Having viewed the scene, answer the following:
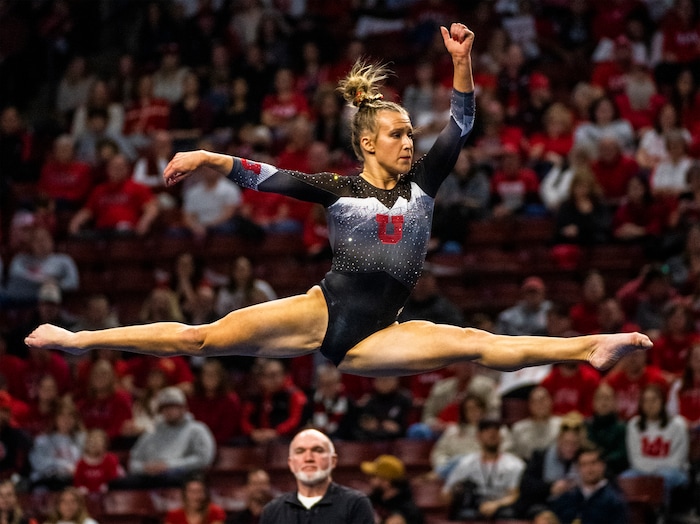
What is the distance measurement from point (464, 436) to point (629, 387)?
1334mm

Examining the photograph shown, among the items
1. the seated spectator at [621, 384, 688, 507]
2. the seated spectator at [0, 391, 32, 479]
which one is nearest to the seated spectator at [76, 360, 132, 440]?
the seated spectator at [0, 391, 32, 479]

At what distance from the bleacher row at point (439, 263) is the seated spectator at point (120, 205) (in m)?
0.17

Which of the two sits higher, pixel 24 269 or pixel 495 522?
pixel 24 269

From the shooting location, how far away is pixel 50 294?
11.4m

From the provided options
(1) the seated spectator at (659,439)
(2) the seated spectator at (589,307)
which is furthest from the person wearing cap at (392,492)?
(2) the seated spectator at (589,307)

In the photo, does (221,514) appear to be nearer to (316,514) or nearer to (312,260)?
(316,514)

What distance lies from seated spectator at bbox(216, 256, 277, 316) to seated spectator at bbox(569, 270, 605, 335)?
8.59 feet

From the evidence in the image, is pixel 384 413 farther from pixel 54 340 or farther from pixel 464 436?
pixel 54 340

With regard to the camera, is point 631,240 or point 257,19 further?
point 257,19

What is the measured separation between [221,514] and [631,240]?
4.52 metres

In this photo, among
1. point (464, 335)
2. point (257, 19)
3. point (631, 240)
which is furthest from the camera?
point (257, 19)

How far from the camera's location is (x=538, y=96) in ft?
42.6

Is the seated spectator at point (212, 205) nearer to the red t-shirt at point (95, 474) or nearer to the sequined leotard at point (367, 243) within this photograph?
the red t-shirt at point (95, 474)

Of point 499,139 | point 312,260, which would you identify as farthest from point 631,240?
point 312,260
